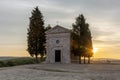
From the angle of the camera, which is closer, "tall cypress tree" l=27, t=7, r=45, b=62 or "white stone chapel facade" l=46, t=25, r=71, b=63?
"white stone chapel facade" l=46, t=25, r=71, b=63

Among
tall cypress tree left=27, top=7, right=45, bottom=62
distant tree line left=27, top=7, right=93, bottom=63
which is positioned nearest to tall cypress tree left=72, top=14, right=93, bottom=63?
distant tree line left=27, top=7, right=93, bottom=63

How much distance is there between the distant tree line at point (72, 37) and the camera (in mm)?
51344

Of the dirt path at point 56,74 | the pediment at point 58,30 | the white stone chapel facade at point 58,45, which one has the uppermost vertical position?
the pediment at point 58,30

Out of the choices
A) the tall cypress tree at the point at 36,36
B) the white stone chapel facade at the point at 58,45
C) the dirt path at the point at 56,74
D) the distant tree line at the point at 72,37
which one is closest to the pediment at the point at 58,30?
the white stone chapel facade at the point at 58,45

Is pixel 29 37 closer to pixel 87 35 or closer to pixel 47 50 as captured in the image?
pixel 47 50

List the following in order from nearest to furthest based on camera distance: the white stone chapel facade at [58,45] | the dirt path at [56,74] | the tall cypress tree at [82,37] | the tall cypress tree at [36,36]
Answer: the dirt path at [56,74]
the white stone chapel facade at [58,45]
the tall cypress tree at [82,37]
the tall cypress tree at [36,36]

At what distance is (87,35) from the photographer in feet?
170

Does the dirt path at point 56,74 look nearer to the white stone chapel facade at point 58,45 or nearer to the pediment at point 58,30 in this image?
the white stone chapel facade at point 58,45

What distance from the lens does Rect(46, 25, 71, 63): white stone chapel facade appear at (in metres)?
49.0

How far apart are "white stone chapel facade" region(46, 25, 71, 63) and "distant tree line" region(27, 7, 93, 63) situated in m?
2.19

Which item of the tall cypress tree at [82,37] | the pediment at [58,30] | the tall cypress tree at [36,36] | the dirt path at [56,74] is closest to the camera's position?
the dirt path at [56,74]

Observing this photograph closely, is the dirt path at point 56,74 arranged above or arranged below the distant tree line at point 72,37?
below

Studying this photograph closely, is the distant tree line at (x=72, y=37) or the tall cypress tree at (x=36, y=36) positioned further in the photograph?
the tall cypress tree at (x=36, y=36)

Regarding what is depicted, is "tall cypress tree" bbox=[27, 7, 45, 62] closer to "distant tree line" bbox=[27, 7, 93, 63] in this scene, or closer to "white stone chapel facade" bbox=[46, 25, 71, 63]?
"distant tree line" bbox=[27, 7, 93, 63]
